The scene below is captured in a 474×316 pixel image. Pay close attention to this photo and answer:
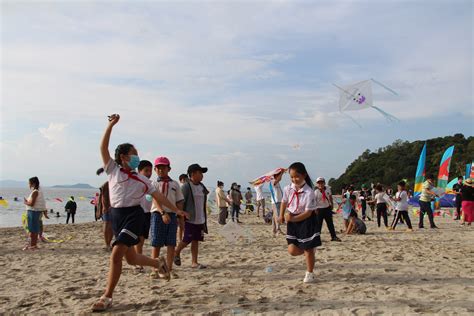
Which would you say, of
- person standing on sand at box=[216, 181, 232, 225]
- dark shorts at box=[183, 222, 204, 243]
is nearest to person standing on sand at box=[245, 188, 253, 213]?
person standing on sand at box=[216, 181, 232, 225]

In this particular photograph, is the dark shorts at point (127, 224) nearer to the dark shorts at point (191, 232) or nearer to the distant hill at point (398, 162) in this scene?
the dark shorts at point (191, 232)

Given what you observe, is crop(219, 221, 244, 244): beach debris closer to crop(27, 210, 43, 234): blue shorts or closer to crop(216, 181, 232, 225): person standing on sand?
crop(27, 210, 43, 234): blue shorts

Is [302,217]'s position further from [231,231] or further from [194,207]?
[231,231]

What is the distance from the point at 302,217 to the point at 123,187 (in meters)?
2.31

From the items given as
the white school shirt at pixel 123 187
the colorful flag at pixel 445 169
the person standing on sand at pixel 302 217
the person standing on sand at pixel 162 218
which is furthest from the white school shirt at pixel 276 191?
the colorful flag at pixel 445 169

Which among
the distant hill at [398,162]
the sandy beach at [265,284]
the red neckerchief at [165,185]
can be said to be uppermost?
the distant hill at [398,162]

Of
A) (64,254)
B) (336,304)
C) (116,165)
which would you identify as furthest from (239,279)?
(64,254)

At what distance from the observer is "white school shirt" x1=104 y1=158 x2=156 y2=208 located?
14.1 feet

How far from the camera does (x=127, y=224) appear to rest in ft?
13.9

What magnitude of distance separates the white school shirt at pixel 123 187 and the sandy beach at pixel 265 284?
1.14 m

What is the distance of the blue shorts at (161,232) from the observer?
18.6ft

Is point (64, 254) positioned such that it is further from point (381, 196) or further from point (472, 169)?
point (472, 169)

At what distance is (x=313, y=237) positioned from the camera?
520 centimetres

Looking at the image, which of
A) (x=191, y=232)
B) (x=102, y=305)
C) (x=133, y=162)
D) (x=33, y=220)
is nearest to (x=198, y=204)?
(x=191, y=232)
